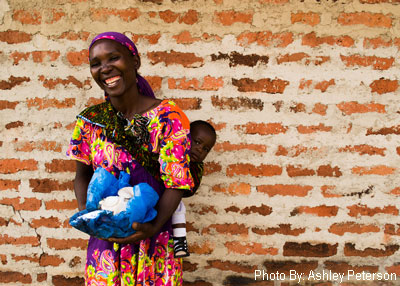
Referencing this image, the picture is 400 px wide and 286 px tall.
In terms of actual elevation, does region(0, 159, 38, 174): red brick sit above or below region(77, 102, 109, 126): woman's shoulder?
below

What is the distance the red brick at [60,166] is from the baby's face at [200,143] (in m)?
0.96

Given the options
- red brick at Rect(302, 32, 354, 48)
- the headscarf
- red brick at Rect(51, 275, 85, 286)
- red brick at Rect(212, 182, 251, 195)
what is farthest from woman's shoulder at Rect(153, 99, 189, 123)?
red brick at Rect(51, 275, 85, 286)

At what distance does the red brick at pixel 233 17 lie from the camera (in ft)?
6.98

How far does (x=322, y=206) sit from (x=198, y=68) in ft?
4.29

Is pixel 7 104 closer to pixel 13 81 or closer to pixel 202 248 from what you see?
pixel 13 81

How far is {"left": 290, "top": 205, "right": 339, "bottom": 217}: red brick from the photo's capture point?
2275mm

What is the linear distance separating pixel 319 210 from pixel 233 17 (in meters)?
1.47

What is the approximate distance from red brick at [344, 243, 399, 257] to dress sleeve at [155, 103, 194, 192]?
1491 millimetres

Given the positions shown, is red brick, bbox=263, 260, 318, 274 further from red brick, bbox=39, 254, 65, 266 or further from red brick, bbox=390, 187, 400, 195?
red brick, bbox=39, 254, 65, 266

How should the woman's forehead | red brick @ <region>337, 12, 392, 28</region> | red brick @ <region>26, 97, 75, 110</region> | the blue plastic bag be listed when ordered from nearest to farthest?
the blue plastic bag → the woman's forehead → red brick @ <region>337, 12, 392, 28</region> → red brick @ <region>26, 97, 75, 110</region>

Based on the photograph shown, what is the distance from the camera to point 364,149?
2.21 metres

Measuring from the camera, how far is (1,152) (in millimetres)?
2236

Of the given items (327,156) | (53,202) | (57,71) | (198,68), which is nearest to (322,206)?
(327,156)

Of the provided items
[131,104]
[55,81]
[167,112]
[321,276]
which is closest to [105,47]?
[131,104]
